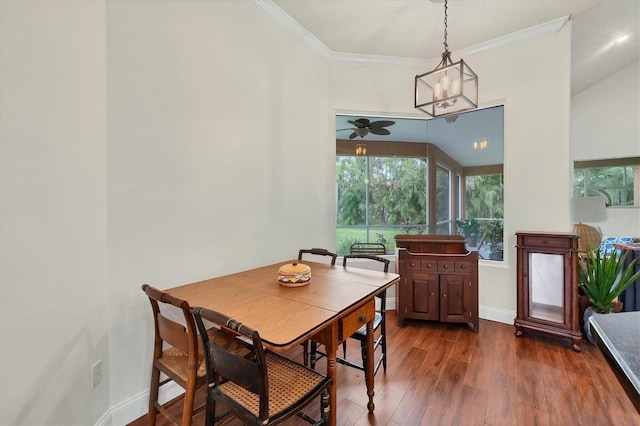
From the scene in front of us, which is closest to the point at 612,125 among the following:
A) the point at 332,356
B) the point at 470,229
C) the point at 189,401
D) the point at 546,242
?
the point at 470,229

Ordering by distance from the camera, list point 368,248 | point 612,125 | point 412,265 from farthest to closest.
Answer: point 612,125, point 368,248, point 412,265

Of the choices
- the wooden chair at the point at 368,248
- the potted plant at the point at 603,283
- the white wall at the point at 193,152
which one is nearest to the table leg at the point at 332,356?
the white wall at the point at 193,152

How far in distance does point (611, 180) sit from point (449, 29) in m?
4.70

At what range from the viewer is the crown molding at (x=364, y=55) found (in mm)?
2602

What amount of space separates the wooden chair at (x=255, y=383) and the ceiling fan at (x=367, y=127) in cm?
286

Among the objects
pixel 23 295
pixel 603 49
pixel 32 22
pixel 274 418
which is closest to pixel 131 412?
pixel 23 295

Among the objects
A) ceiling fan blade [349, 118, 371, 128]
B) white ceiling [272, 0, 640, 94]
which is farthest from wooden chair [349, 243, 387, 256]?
white ceiling [272, 0, 640, 94]

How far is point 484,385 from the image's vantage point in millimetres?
2047

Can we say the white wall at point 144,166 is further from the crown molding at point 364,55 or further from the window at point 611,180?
the window at point 611,180

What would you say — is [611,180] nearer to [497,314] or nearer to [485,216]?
[485,216]

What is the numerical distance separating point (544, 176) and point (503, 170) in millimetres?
401

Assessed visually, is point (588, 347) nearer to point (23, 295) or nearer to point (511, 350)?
point (511, 350)

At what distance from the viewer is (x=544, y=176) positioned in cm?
297

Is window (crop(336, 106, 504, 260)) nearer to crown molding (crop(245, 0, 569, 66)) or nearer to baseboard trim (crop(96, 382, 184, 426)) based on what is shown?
crown molding (crop(245, 0, 569, 66))
